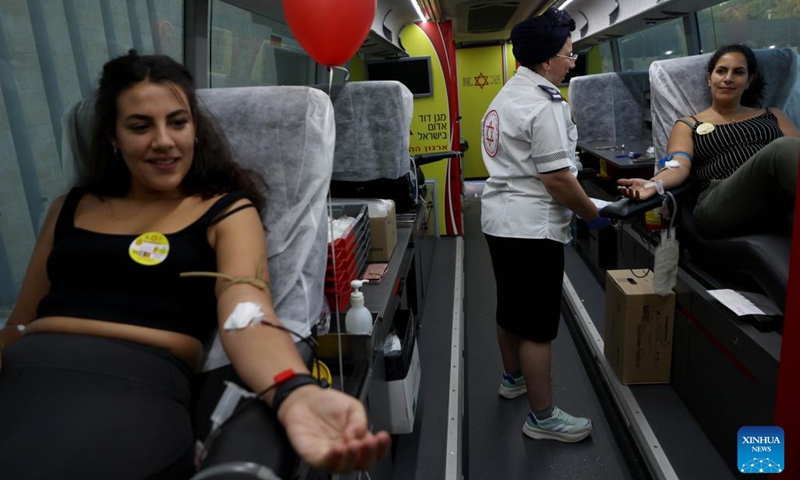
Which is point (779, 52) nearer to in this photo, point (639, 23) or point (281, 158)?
point (639, 23)

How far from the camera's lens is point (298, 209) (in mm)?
1682

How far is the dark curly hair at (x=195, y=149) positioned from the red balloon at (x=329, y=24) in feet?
1.54

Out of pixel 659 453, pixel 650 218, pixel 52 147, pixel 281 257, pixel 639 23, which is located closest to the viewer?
pixel 281 257

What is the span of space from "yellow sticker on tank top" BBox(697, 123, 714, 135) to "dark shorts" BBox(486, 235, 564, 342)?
3.54ft

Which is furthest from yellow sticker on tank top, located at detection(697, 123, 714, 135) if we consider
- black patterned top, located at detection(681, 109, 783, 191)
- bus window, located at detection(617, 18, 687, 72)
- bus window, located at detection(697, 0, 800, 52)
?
bus window, located at detection(617, 18, 687, 72)

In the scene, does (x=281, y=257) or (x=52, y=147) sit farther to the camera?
(x=52, y=147)

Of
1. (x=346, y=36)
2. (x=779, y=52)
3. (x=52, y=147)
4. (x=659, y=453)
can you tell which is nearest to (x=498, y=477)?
(x=659, y=453)

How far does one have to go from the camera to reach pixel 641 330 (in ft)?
8.68

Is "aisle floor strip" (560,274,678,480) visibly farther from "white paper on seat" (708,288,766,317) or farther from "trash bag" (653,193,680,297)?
"white paper on seat" (708,288,766,317)

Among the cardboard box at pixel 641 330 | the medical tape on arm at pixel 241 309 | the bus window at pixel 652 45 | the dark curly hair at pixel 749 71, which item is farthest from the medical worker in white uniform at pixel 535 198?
the bus window at pixel 652 45

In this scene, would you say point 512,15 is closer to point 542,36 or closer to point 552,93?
point 542,36

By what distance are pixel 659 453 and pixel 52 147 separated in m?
2.46

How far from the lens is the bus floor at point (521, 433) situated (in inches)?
91.0

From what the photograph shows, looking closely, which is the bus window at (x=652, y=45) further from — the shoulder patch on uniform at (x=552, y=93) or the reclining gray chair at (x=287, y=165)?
the reclining gray chair at (x=287, y=165)
